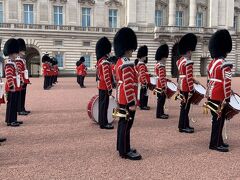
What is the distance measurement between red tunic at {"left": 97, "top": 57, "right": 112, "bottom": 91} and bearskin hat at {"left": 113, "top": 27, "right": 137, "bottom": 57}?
1.81 meters

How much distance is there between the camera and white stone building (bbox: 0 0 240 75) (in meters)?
30.4

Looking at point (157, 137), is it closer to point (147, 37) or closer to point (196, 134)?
point (196, 134)

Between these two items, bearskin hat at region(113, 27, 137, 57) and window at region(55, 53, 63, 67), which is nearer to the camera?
bearskin hat at region(113, 27, 137, 57)

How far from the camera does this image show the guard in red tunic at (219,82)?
5098mm

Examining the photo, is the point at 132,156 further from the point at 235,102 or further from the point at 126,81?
the point at 235,102

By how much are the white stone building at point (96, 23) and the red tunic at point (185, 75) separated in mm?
25354

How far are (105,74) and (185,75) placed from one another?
1.57m

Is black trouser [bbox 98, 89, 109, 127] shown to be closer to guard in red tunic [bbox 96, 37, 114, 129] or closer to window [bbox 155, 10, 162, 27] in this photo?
guard in red tunic [bbox 96, 37, 114, 129]

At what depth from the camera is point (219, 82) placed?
5145 millimetres

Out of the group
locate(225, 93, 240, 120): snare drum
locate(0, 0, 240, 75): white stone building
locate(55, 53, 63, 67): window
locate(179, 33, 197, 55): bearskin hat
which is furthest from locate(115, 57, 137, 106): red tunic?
locate(55, 53, 63, 67): window

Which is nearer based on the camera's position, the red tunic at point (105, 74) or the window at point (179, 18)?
the red tunic at point (105, 74)

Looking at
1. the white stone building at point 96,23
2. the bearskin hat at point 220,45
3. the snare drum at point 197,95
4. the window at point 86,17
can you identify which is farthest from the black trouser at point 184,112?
the window at point 86,17

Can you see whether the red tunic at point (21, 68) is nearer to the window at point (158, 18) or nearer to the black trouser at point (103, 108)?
the black trouser at point (103, 108)

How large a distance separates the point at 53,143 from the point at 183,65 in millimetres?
2751
